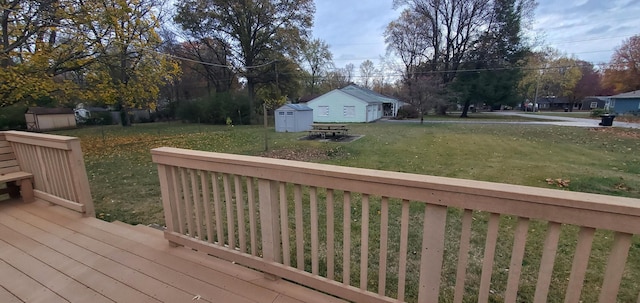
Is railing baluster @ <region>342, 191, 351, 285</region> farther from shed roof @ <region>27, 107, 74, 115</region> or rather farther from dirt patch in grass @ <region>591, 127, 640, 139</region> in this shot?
shed roof @ <region>27, 107, 74, 115</region>

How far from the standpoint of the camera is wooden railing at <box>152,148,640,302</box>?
3.44 ft

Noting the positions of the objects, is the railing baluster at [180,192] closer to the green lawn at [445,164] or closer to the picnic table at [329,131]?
the green lawn at [445,164]

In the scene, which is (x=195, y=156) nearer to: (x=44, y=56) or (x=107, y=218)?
A: (x=107, y=218)

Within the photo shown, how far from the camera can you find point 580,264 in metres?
1.07

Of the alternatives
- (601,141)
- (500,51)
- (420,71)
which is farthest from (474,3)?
(601,141)

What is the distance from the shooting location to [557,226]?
3.51 ft

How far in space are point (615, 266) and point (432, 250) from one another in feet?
2.05

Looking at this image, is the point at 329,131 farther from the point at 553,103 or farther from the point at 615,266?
the point at 553,103

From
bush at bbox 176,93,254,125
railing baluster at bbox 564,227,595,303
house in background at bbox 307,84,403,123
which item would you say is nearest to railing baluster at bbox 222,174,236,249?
railing baluster at bbox 564,227,595,303

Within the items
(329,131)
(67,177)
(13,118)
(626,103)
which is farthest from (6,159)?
(626,103)

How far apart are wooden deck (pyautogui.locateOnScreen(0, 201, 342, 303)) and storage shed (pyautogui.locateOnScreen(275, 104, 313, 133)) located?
12892 millimetres

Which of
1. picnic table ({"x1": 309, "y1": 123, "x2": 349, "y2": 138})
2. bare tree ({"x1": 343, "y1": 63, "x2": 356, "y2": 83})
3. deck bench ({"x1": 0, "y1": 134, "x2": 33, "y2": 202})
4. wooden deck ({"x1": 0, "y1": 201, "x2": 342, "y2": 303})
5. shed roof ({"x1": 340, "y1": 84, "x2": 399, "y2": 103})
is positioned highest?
bare tree ({"x1": 343, "y1": 63, "x2": 356, "y2": 83})

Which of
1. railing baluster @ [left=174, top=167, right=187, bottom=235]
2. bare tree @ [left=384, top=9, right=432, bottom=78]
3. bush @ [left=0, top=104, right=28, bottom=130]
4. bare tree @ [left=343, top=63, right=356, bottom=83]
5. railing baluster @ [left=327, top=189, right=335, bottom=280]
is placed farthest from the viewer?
bare tree @ [left=343, top=63, right=356, bottom=83]

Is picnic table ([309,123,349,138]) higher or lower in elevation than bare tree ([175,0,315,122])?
lower
